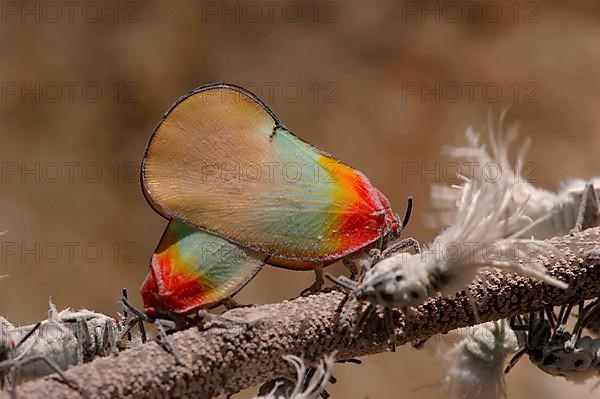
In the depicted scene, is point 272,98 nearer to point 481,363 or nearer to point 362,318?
point 481,363

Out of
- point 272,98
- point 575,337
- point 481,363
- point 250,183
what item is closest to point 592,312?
point 575,337

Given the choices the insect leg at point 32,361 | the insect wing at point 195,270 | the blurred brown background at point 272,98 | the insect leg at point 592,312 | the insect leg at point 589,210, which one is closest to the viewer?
the insect leg at point 32,361

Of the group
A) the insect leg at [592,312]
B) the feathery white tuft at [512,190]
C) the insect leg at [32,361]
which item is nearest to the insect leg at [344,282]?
the feathery white tuft at [512,190]

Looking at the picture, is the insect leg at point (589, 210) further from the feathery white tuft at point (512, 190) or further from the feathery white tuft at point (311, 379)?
the feathery white tuft at point (311, 379)

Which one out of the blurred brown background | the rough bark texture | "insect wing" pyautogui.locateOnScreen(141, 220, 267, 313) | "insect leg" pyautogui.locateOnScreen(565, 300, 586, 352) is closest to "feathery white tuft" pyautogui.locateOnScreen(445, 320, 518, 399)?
"insect leg" pyautogui.locateOnScreen(565, 300, 586, 352)

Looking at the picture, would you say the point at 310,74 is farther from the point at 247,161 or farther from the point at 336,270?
the point at 247,161

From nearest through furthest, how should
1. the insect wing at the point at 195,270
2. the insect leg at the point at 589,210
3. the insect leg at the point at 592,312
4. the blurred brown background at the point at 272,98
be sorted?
1. the insect wing at the point at 195,270
2. the insect leg at the point at 592,312
3. the insect leg at the point at 589,210
4. the blurred brown background at the point at 272,98

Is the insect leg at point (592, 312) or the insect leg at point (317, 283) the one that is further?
the insect leg at point (592, 312)

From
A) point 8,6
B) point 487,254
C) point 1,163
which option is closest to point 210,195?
point 487,254
